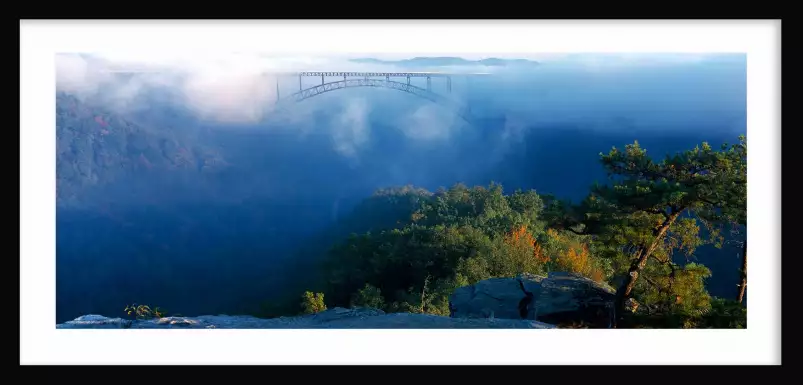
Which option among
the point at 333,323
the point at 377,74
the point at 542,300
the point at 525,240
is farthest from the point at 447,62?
the point at 333,323

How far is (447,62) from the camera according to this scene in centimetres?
1050

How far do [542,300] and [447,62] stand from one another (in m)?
3.14

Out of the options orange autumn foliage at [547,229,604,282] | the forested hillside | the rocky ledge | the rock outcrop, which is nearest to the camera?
the rock outcrop

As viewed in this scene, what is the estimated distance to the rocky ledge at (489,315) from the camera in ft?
29.8

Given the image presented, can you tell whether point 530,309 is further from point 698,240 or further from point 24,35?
point 24,35

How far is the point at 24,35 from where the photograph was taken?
338 inches

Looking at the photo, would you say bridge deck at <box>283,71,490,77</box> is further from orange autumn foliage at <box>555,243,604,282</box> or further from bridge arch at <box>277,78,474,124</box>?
orange autumn foliage at <box>555,243,604,282</box>

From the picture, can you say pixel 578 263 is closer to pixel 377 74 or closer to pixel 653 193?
pixel 653 193

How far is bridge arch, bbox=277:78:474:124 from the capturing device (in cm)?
1090

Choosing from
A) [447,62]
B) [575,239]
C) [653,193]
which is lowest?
[575,239]

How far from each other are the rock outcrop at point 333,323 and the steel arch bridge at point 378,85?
2.96 meters

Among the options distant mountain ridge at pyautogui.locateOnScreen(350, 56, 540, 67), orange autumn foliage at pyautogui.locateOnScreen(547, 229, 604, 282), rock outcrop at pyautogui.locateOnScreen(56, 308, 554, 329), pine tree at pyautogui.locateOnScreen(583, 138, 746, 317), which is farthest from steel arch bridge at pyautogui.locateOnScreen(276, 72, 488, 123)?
rock outcrop at pyautogui.locateOnScreen(56, 308, 554, 329)

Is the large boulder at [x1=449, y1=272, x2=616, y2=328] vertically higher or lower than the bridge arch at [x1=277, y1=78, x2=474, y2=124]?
lower

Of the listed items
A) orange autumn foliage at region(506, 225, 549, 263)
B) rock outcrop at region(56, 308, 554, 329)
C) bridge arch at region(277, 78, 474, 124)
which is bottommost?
rock outcrop at region(56, 308, 554, 329)
